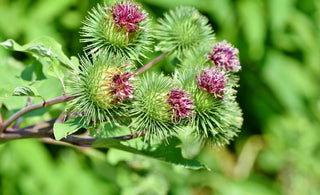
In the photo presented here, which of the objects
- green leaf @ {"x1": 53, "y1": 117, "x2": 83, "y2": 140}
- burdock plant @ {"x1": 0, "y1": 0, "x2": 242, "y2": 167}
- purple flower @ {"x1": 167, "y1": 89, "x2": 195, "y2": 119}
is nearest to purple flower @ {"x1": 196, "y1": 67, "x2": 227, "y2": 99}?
burdock plant @ {"x1": 0, "y1": 0, "x2": 242, "y2": 167}

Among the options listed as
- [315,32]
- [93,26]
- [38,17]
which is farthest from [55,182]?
[315,32]

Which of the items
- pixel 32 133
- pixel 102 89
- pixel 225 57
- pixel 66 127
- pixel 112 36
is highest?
pixel 225 57

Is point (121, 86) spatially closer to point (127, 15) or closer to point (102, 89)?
point (102, 89)

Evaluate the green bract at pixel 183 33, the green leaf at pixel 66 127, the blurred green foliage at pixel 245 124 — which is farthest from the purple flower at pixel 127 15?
the blurred green foliage at pixel 245 124

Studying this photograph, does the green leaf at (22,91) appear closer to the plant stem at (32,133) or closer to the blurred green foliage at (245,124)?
the plant stem at (32,133)

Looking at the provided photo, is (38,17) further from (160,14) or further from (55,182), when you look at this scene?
(55,182)

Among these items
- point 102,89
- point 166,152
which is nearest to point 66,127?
point 102,89
